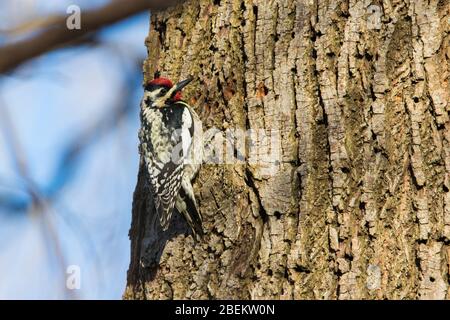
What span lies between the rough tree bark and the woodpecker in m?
0.22

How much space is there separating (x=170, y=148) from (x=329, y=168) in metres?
1.80

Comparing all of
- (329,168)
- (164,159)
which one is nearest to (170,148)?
(164,159)

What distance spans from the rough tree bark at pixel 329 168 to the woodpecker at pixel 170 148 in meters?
0.22

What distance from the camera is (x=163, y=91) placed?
4.44m

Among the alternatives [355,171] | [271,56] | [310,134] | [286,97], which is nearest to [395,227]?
[355,171]

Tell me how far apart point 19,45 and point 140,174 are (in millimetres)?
1734

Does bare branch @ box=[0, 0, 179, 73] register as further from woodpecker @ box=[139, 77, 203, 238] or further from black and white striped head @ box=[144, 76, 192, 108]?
woodpecker @ box=[139, 77, 203, 238]

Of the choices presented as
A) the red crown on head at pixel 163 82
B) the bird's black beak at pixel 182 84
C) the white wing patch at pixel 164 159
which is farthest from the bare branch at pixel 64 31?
the white wing patch at pixel 164 159

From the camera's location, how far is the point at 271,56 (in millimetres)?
3723

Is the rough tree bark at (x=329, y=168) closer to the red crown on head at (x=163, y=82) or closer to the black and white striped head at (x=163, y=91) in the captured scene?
the black and white striped head at (x=163, y=91)

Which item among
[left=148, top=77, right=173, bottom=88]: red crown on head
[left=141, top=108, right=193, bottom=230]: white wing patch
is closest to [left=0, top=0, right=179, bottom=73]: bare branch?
[left=148, top=77, right=173, bottom=88]: red crown on head
